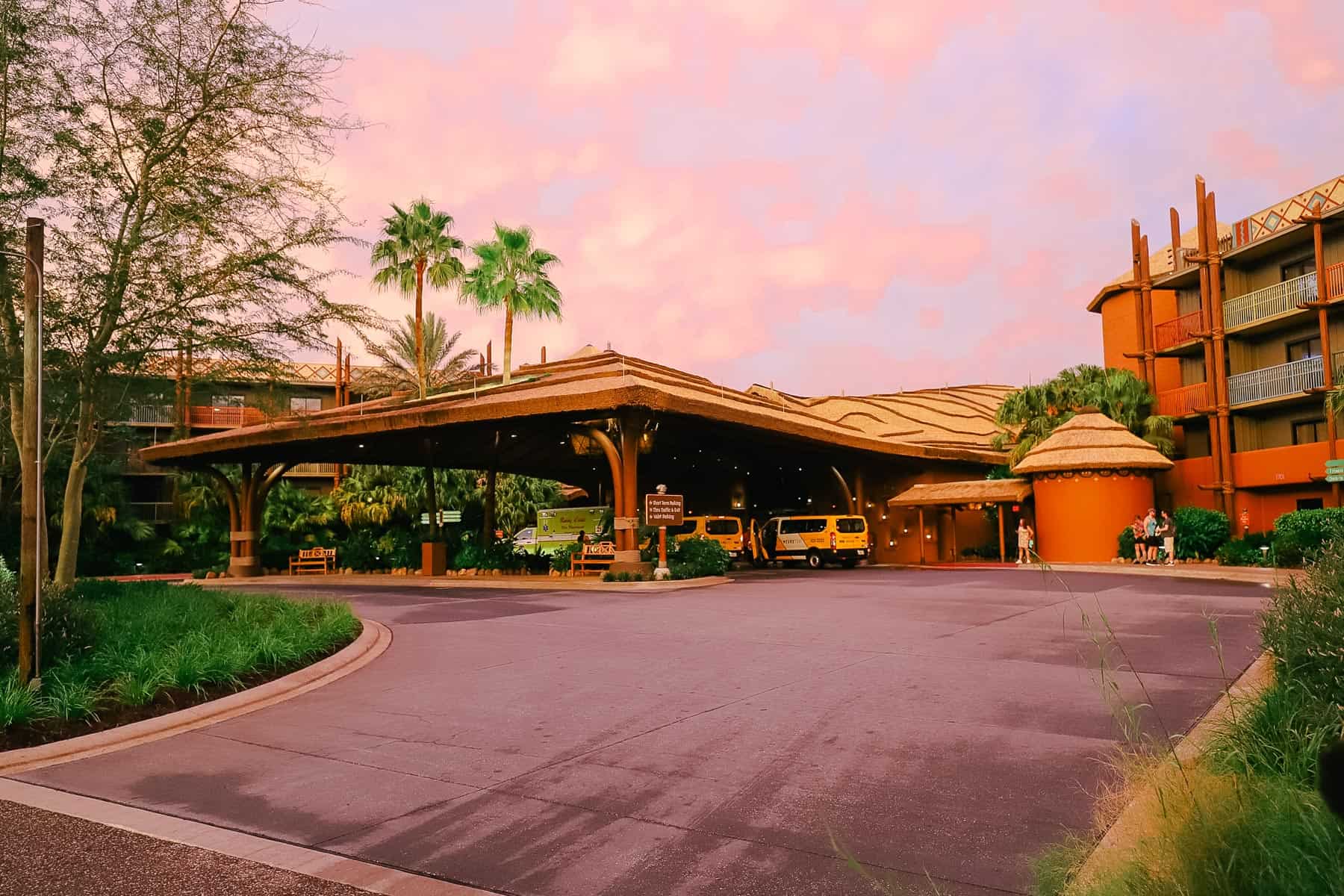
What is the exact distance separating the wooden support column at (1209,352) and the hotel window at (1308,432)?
235 centimetres

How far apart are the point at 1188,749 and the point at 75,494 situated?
51.9 ft

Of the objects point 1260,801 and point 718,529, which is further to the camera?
point 718,529

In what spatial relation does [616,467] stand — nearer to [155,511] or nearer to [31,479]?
[31,479]

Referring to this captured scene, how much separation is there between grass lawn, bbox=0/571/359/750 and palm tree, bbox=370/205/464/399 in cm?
2831

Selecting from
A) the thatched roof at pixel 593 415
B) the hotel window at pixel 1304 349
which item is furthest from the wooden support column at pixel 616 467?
the hotel window at pixel 1304 349

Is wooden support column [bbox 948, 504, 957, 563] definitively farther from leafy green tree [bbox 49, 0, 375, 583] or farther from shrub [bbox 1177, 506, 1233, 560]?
leafy green tree [bbox 49, 0, 375, 583]

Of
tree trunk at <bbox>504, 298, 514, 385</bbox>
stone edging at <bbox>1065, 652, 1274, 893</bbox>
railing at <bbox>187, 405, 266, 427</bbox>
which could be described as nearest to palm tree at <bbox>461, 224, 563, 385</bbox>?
tree trunk at <bbox>504, 298, 514, 385</bbox>

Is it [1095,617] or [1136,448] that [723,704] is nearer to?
[1095,617]

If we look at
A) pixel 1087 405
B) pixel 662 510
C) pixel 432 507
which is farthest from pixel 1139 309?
pixel 432 507

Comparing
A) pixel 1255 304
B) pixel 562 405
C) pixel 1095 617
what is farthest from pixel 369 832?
pixel 1255 304

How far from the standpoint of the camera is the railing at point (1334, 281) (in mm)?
29688

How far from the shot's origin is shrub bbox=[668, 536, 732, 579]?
25.4m

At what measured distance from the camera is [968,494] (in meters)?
36.2

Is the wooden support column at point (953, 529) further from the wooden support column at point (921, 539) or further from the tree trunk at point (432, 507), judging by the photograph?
the tree trunk at point (432, 507)
